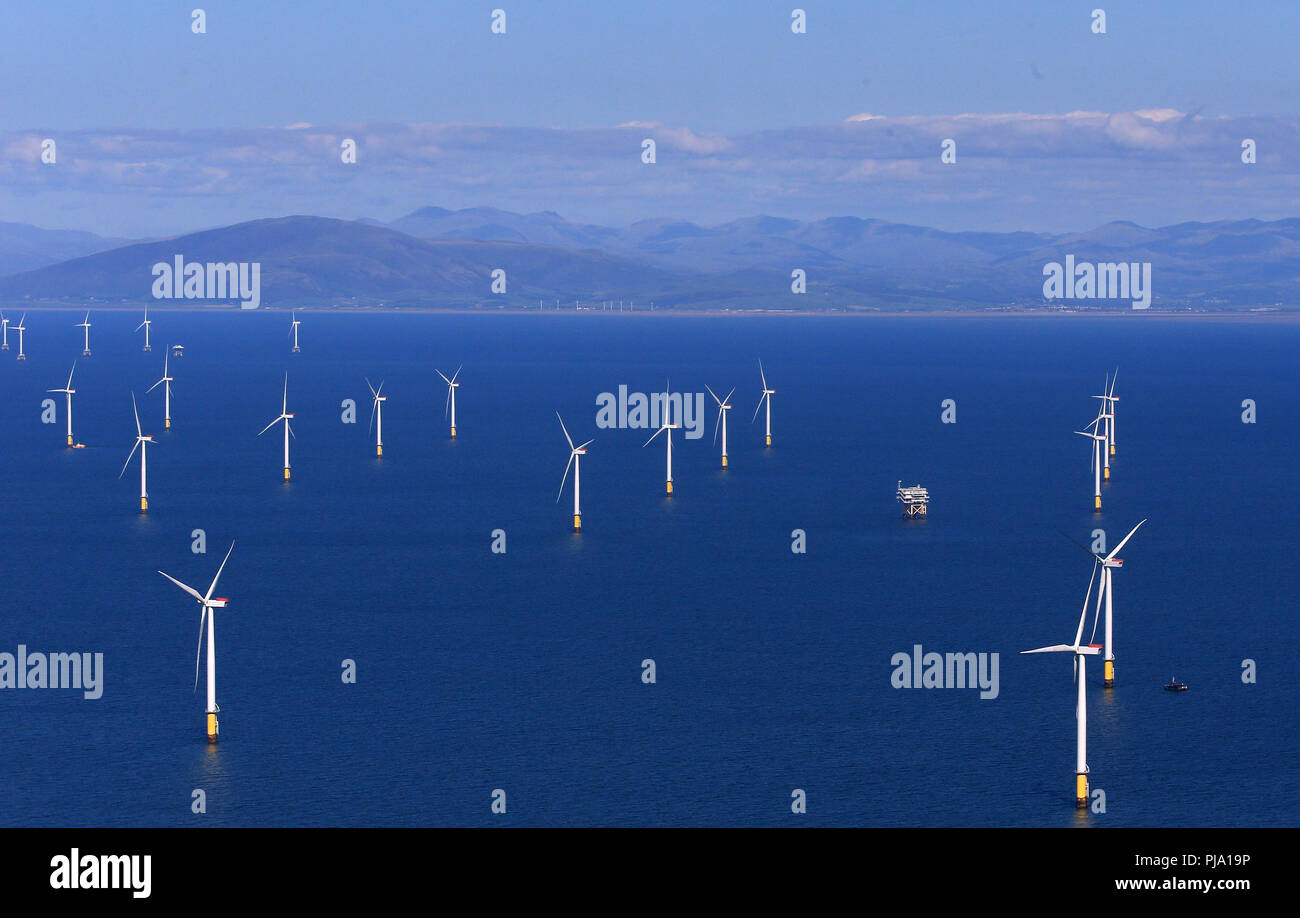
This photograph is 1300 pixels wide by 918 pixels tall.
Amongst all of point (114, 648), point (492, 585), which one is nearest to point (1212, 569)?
point (492, 585)

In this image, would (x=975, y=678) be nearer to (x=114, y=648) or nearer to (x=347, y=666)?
(x=347, y=666)

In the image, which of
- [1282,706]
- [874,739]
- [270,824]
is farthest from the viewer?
[1282,706]
